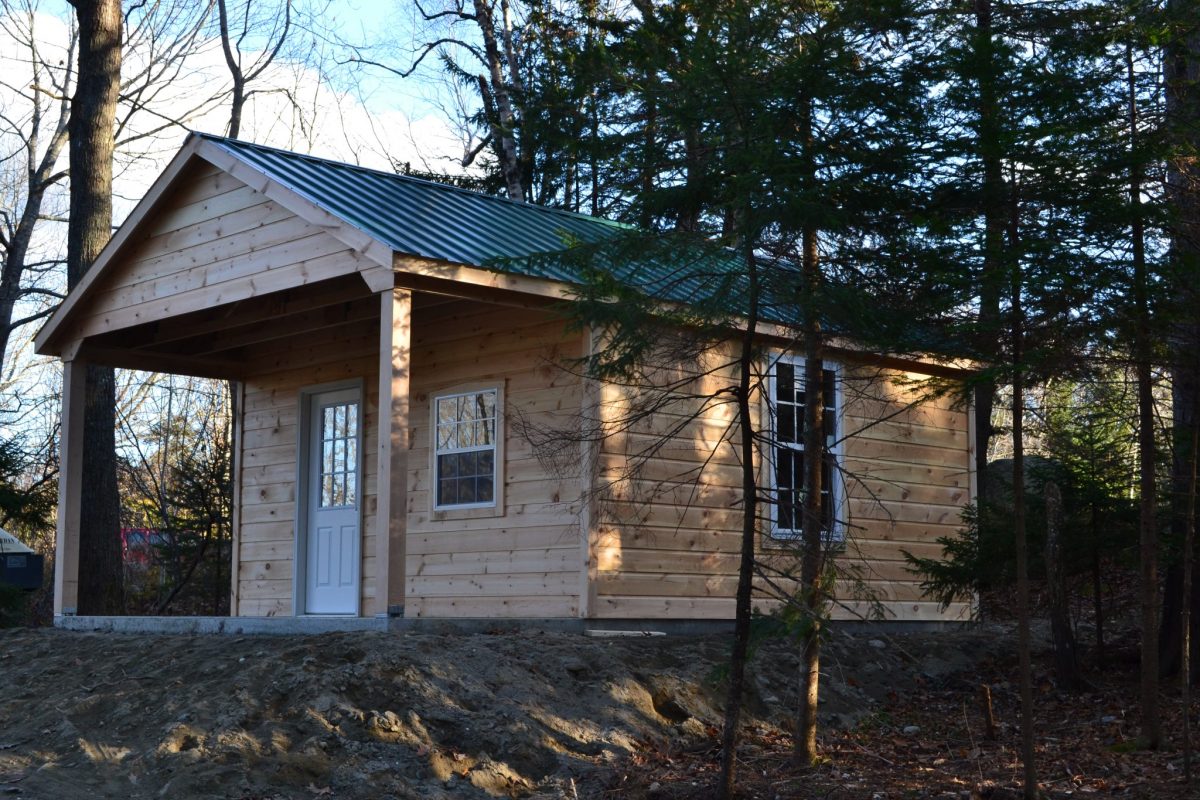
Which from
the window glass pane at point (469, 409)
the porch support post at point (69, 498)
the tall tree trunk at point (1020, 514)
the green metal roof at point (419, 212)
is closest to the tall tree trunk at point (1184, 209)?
the tall tree trunk at point (1020, 514)

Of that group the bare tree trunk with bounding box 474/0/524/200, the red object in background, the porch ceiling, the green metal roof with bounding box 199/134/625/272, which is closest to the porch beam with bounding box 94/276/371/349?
the porch ceiling

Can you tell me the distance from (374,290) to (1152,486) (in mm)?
5763

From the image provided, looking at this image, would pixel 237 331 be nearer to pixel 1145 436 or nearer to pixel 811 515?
pixel 811 515

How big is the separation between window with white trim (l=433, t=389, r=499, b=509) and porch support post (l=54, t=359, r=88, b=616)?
385 cm

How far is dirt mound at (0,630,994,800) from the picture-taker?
25.2ft

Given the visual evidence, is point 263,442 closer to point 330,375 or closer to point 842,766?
point 330,375

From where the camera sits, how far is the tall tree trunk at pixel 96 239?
53.6ft

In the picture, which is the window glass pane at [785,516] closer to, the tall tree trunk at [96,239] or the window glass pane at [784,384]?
the window glass pane at [784,384]

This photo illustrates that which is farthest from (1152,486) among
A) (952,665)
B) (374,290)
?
(374,290)

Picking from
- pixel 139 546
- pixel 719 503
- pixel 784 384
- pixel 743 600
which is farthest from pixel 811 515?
pixel 139 546

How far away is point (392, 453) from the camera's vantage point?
9.66 meters

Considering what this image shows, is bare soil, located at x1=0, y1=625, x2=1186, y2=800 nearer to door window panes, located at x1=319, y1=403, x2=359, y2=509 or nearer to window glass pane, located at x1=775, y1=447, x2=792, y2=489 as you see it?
window glass pane, located at x1=775, y1=447, x2=792, y2=489

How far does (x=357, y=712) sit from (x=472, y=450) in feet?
13.8

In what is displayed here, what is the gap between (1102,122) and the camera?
787 cm
